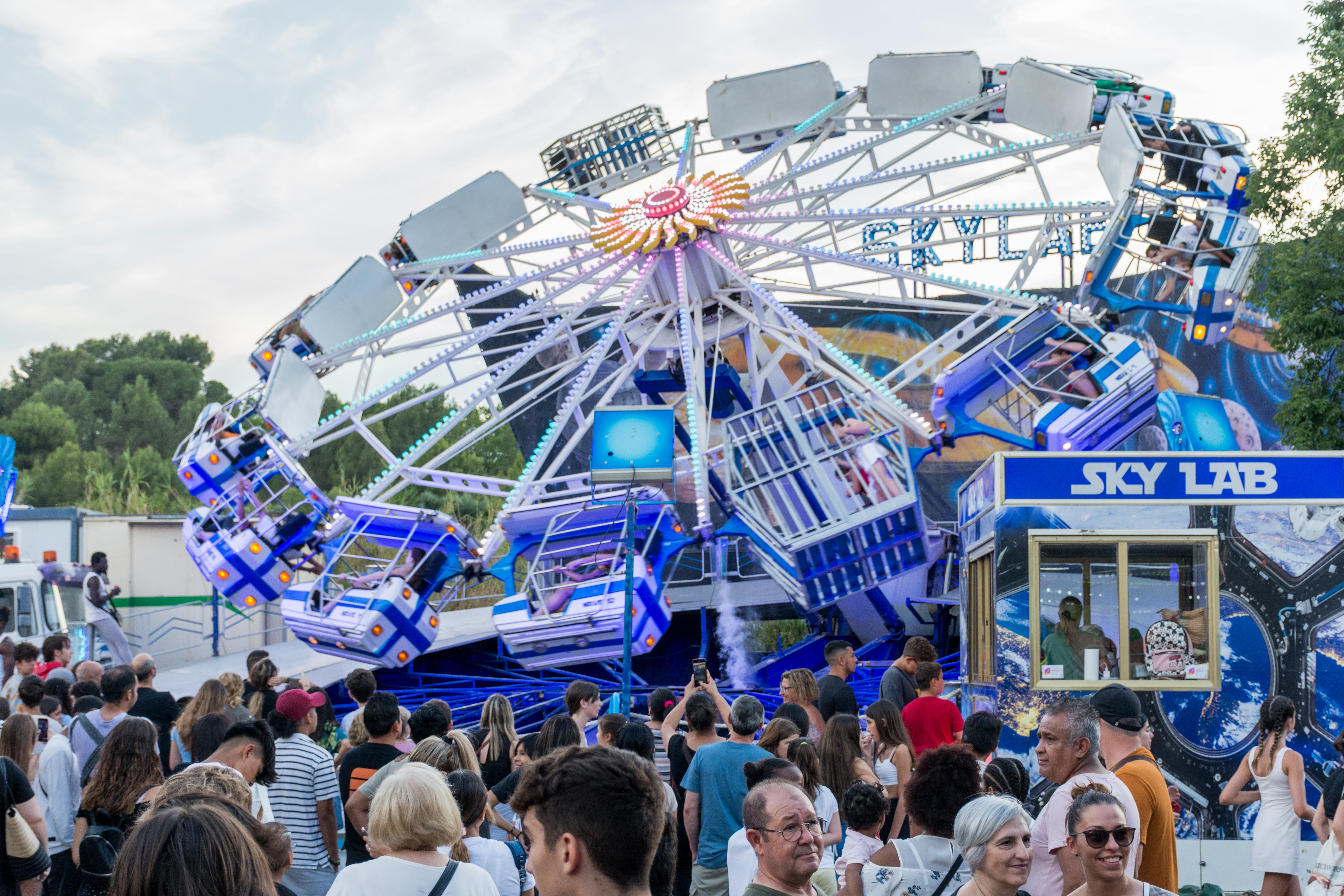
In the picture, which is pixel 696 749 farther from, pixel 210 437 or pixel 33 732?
pixel 210 437

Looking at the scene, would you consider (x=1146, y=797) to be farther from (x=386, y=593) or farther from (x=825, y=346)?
(x=386, y=593)

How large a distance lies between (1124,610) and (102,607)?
46.4 feet

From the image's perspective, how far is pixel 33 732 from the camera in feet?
20.8

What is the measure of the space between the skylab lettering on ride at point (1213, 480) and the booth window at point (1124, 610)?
30 cm

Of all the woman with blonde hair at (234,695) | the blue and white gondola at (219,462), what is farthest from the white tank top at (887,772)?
the blue and white gondola at (219,462)

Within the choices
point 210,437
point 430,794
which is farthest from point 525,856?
point 210,437

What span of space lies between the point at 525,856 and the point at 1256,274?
16.6 metres

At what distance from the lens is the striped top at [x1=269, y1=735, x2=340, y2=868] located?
20.6ft

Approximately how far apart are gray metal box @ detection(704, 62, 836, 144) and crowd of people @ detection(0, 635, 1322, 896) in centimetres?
1514

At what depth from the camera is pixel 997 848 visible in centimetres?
411

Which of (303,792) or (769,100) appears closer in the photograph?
(303,792)

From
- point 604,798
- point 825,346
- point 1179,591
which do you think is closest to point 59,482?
point 825,346

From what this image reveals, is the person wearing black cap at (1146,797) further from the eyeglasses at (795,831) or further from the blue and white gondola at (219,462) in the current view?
the blue and white gondola at (219,462)

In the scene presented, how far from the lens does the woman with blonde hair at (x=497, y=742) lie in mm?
7000
